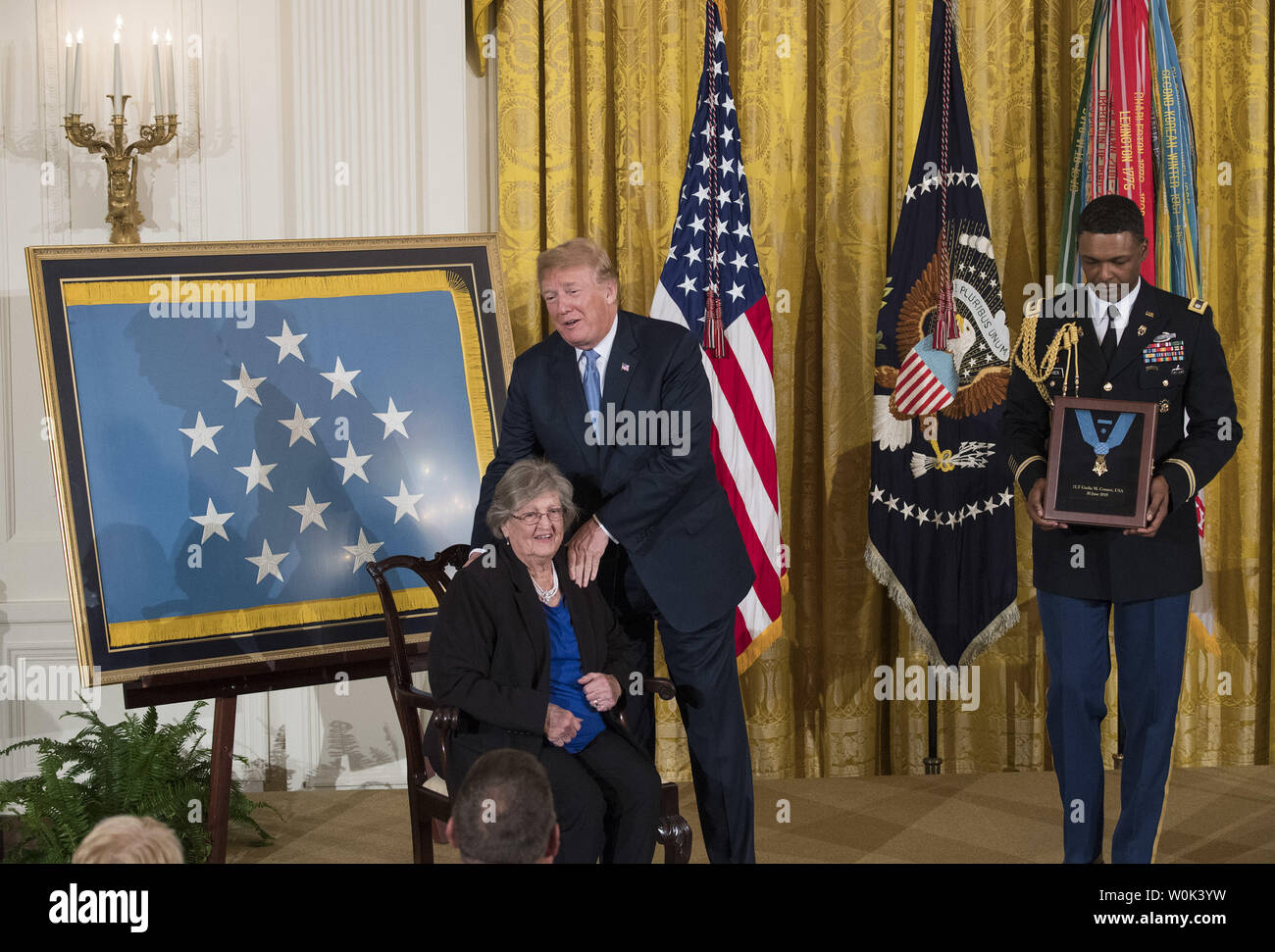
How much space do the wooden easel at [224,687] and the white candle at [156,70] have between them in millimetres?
2237

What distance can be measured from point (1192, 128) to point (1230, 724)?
246 cm

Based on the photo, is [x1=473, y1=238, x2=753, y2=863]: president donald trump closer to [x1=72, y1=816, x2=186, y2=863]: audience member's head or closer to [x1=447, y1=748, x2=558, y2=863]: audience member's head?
[x1=447, y1=748, x2=558, y2=863]: audience member's head

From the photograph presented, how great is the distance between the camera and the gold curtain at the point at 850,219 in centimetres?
489

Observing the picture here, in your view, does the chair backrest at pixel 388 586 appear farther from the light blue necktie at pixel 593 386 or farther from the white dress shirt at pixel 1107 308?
the white dress shirt at pixel 1107 308

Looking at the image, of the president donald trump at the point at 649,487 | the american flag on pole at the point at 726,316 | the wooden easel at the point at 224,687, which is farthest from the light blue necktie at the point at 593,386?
the american flag on pole at the point at 726,316

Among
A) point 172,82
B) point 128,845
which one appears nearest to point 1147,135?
point 172,82

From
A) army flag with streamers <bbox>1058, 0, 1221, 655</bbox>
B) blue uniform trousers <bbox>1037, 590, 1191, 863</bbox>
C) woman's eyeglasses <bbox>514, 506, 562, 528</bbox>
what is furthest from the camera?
army flag with streamers <bbox>1058, 0, 1221, 655</bbox>

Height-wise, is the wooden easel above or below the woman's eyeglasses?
below

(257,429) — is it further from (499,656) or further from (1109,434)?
(1109,434)

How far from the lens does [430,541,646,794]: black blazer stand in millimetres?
2908

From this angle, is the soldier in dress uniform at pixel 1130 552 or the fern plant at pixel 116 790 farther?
the fern plant at pixel 116 790

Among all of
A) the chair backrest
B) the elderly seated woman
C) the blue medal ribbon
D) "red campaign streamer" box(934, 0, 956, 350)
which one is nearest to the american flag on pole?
"red campaign streamer" box(934, 0, 956, 350)

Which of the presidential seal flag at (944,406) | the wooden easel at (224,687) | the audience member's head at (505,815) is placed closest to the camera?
the audience member's head at (505,815)

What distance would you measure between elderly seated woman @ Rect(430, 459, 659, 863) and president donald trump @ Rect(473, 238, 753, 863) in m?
0.16
